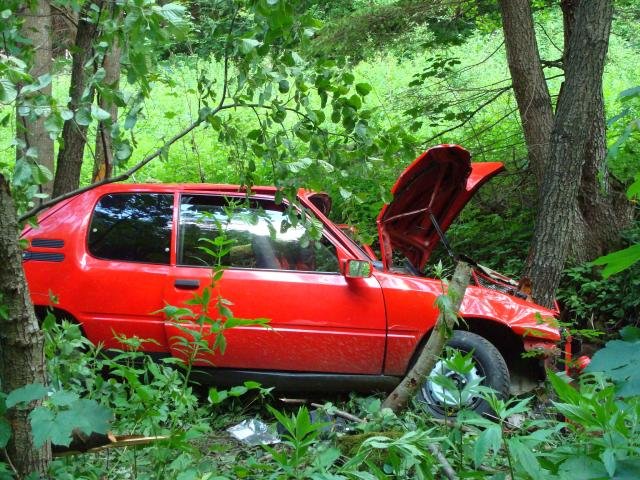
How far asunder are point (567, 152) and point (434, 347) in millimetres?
3799

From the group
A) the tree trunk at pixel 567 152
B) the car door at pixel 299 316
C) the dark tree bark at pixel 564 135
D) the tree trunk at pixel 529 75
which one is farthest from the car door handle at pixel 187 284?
the tree trunk at pixel 529 75

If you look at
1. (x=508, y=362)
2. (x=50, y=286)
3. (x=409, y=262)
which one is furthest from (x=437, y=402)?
(x=50, y=286)

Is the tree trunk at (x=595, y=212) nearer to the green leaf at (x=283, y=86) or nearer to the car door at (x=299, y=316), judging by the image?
the car door at (x=299, y=316)

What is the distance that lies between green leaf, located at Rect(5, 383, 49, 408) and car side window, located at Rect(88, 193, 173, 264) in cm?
343

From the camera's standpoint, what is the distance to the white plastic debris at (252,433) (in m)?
5.12

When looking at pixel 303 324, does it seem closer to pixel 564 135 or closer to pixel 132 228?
pixel 132 228

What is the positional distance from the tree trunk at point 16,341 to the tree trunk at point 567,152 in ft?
17.7

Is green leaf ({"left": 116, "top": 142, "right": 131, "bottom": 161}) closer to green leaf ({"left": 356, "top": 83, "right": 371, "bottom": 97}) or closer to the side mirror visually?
green leaf ({"left": 356, "top": 83, "right": 371, "bottom": 97})

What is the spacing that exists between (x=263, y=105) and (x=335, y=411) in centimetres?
176

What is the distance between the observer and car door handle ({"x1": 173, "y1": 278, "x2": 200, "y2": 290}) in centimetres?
593

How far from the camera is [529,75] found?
9.16 meters

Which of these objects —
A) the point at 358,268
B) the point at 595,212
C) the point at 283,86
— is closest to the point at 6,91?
the point at 283,86

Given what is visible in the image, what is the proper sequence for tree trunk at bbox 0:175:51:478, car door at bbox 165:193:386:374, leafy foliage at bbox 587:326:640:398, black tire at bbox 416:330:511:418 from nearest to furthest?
leafy foliage at bbox 587:326:640:398
tree trunk at bbox 0:175:51:478
black tire at bbox 416:330:511:418
car door at bbox 165:193:386:374

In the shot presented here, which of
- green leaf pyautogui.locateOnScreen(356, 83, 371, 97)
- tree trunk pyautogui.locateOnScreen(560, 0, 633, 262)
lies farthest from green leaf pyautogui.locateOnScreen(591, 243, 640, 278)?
tree trunk pyautogui.locateOnScreen(560, 0, 633, 262)
